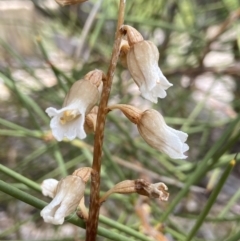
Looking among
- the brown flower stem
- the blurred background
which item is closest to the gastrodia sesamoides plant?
the brown flower stem

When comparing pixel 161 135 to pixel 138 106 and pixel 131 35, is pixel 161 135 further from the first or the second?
pixel 138 106

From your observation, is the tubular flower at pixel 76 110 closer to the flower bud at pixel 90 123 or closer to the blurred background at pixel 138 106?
the flower bud at pixel 90 123

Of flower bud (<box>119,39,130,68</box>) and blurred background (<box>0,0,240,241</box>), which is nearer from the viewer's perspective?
flower bud (<box>119,39,130,68</box>)

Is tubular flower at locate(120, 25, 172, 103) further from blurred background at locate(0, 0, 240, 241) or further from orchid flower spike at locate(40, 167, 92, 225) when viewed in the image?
blurred background at locate(0, 0, 240, 241)

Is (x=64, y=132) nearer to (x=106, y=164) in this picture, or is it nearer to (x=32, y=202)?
(x=32, y=202)

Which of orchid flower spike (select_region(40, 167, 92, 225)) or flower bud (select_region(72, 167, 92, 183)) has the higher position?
flower bud (select_region(72, 167, 92, 183))

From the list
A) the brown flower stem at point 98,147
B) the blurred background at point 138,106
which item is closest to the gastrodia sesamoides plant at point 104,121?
the brown flower stem at point 98,147
